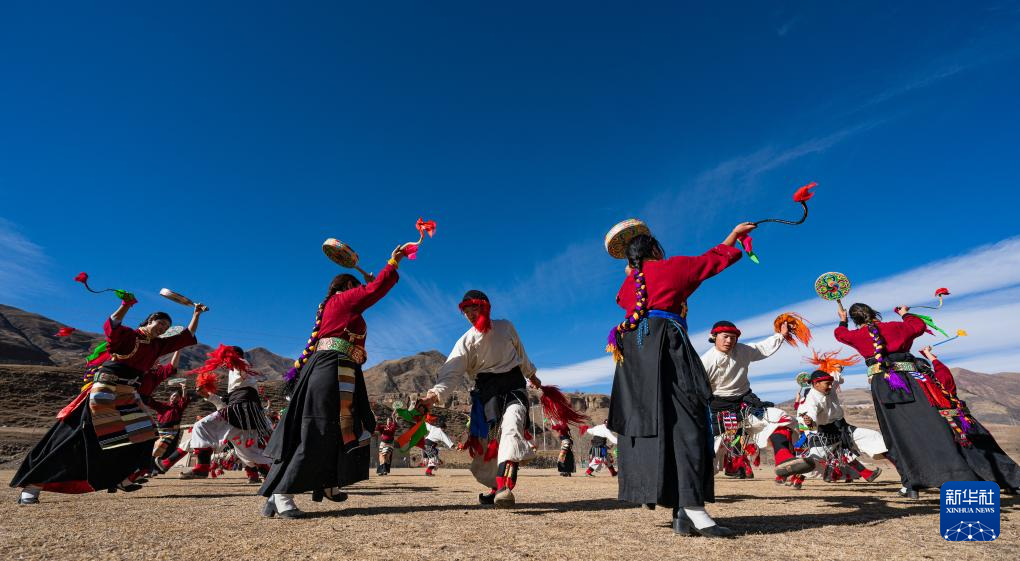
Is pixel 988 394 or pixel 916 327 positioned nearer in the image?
pixel 916 327

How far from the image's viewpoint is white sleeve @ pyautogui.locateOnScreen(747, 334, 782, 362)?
5.23 meters

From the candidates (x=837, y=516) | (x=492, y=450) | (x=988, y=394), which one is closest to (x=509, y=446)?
(x=492, y=450)

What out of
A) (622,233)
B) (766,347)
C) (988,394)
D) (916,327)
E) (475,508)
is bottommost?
(475,508)

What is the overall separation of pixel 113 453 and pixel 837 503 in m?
6.78

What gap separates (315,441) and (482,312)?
180 cm

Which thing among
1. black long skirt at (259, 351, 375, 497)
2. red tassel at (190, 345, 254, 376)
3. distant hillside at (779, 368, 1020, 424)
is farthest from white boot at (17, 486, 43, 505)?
distant hillside at (779, 368, 1020, 424)

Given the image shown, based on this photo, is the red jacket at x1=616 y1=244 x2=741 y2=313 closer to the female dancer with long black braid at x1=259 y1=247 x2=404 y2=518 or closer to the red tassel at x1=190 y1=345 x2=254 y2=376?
the female dancer with long black braid at x1=259 y1=247 x2=404 y2=518

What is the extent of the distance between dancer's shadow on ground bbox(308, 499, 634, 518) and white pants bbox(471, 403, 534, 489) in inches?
13.2

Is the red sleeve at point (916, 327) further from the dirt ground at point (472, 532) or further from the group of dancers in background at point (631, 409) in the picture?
the dirt ground at point (472, 532)

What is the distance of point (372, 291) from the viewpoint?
396 cm

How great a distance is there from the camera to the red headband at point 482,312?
4.67 m

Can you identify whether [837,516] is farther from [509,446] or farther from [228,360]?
[228,360]

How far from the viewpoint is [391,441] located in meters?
5.21

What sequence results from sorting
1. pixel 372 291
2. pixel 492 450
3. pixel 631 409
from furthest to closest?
A: pixel 492 450
pixel 372 291
pixel 631 409
